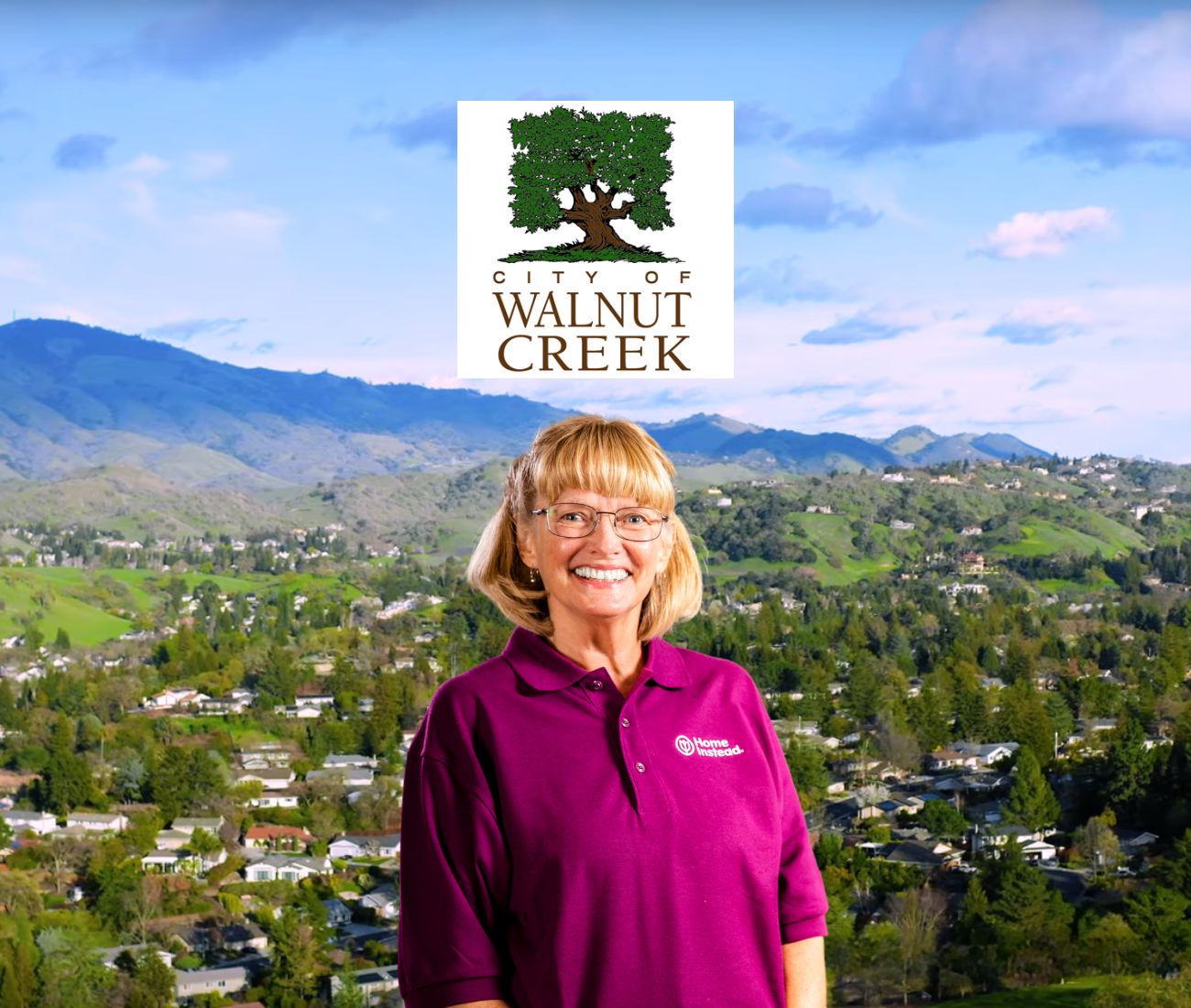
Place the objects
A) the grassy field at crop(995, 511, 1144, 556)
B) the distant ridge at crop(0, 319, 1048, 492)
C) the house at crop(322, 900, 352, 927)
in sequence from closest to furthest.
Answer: the house at crop(322, 900, 352, 927) < the grassy field at crop(995, 511, 1144, 556) < the distant ridge at crop(0, 319, 1048, 492)

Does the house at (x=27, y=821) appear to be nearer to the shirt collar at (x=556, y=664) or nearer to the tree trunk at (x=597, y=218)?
the tree trunk at (x=597, y=218)

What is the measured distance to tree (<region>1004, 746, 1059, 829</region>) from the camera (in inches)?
629

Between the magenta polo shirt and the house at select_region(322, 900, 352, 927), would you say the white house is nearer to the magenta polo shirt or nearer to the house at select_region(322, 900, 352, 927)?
the house at select_region(322, 900, 352, 927)

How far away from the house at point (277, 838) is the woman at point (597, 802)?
640 inches

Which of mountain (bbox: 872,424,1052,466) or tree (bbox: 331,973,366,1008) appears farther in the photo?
mountain (bbox: 872,424,1052,466)

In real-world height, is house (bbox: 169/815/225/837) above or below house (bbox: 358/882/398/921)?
above

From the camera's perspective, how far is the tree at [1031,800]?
16.0 m

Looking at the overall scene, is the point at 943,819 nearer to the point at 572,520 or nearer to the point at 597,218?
the point at 597,218

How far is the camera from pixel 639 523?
1.26 meters

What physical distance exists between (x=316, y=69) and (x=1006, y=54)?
1597 centimetres

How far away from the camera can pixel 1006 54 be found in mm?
32156

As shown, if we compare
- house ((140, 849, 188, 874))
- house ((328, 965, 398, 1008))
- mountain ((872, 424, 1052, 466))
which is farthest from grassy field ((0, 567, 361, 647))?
mountain ((872, 424, 1052, 466))

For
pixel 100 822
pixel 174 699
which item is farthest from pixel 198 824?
pixel 174 699

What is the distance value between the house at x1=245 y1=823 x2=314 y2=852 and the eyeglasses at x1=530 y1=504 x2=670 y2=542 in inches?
641
